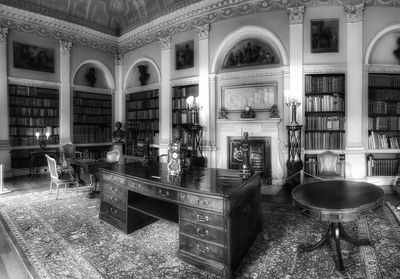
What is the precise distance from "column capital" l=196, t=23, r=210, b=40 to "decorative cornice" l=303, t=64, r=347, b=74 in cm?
274

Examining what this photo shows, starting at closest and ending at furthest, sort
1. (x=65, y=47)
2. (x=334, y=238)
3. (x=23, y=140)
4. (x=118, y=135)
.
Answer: (x=334, y=238) < (x=23, y=140) < (x=65, y=47) < (x=118, y=135)

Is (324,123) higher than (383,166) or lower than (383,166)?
higher

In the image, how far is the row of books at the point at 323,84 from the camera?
5828 mm

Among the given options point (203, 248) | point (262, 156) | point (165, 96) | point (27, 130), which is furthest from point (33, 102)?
point (203, 248)

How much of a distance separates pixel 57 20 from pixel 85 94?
7.89ft

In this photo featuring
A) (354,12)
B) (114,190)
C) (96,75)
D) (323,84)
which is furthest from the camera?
(96,75)

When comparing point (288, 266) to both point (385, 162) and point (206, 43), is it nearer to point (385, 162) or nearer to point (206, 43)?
point (385, 162)

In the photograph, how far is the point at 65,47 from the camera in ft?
26.6

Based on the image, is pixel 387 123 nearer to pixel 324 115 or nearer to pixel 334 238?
pixel 324 115

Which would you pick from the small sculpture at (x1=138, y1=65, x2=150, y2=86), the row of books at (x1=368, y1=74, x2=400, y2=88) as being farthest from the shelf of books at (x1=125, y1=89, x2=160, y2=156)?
the row of books at (x1=368, y1=74, x2=400, y2=88)

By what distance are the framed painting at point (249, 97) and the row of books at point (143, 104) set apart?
266 centimetres

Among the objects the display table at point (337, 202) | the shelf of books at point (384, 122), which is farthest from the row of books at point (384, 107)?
the display table at point (337, 202)

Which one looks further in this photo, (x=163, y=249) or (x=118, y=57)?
(x=118, y=57)

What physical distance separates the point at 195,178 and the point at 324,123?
433 centimetres
